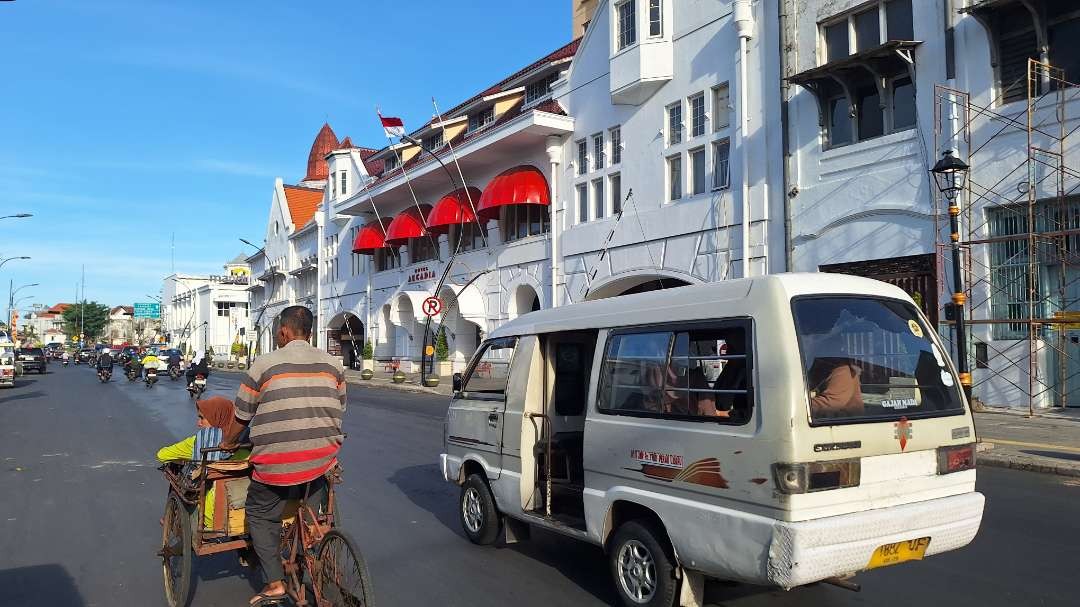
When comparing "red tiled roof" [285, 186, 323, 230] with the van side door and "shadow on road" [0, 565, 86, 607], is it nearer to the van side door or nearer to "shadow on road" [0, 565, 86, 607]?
the van side door

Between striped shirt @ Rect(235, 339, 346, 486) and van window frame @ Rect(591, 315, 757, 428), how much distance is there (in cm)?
185

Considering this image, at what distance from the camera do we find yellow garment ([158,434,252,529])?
519 cm

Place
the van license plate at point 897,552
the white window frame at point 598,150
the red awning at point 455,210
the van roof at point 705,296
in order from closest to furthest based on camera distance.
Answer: the van license plate at point 897,552, the van roof at point 705,296, the white window frame at point 598,150, the red awning at point 455,210

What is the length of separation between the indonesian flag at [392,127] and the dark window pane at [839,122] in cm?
1725

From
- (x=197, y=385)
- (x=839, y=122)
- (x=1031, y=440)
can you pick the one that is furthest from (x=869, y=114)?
(x=197, y=385)

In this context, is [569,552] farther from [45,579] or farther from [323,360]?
[45,579]

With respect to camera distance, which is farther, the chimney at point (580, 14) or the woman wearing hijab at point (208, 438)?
the chimney at point (580, 14)

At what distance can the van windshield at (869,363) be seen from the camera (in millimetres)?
4453

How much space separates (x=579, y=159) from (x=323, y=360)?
73.0 feet

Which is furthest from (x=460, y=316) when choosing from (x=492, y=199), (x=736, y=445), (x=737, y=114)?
(x=736, y=445)

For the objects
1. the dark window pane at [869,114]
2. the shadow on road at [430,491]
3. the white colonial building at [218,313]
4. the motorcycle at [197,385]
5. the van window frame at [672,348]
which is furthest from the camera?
the white colonial building at [218,313]

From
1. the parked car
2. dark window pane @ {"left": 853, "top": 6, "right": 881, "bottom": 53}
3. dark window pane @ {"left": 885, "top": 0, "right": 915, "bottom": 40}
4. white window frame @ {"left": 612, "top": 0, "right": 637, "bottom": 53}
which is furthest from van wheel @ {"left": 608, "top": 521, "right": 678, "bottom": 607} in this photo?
the parked car

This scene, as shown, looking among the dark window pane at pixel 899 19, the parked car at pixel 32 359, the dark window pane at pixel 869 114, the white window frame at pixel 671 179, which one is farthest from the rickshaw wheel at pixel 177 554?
the parked car at pixel 32 359

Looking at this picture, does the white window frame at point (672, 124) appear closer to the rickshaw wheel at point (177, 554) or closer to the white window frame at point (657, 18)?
the white window frame at point (657, 18)
